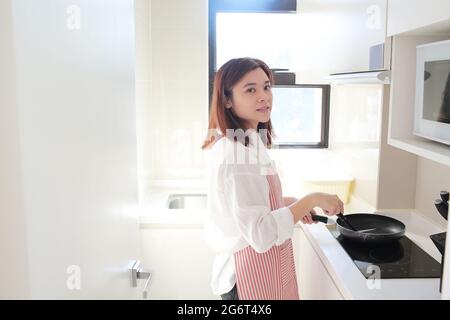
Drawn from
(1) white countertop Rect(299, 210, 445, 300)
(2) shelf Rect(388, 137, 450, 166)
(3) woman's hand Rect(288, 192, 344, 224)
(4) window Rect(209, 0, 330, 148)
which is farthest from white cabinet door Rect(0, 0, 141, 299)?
(4) window Rect(209, 0, 330, 148)

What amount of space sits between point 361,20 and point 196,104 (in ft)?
3.87

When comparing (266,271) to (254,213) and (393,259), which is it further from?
(393,259)

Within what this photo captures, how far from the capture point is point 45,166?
2.40ft

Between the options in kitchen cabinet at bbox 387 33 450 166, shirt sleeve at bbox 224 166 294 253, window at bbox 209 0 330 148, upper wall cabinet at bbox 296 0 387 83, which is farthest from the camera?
window at bbox 209 0 330 148

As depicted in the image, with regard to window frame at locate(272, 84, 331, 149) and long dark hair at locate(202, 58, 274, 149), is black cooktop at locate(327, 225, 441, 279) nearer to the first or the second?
long dark hair at locate(202, 58, 274, 149)

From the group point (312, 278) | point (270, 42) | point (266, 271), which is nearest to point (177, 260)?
point (312, 278)

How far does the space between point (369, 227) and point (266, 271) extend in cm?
47

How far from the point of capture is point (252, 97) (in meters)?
1.33

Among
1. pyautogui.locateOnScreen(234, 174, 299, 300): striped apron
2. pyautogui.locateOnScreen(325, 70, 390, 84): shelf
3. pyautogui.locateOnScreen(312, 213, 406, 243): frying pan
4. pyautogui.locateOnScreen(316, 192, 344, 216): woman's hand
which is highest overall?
pyautogui.locateOnScreen(325, 70, 390, 84): shelf

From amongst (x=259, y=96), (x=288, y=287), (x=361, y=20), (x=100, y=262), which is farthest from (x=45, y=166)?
(x=361, y=20)

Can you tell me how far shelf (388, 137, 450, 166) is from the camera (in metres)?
1.12

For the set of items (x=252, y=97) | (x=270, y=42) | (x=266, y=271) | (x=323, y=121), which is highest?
(x=270, y=42)

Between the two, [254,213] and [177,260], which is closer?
[254,213]

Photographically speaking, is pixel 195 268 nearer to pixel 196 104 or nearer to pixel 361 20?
pixel 196 104
